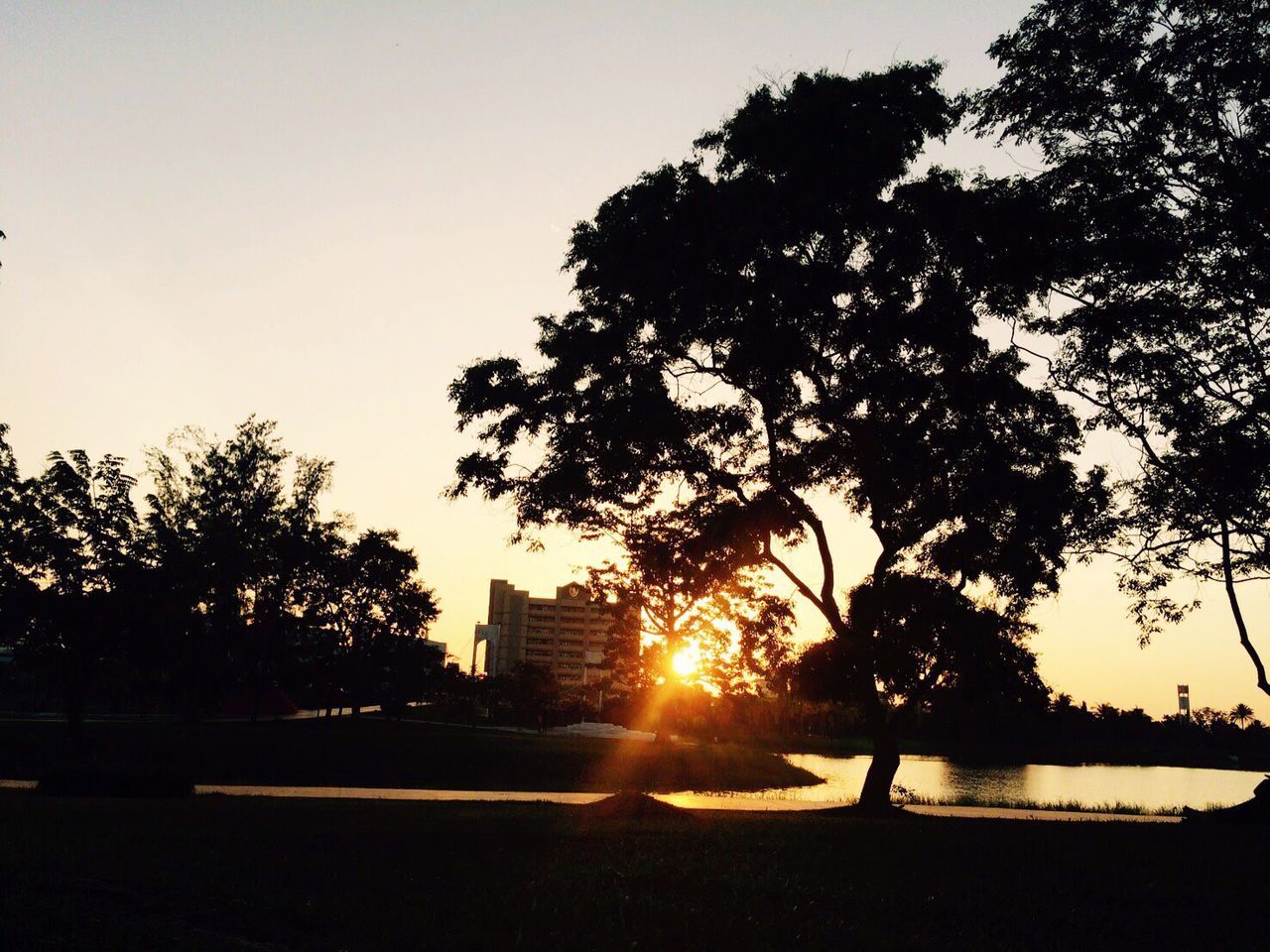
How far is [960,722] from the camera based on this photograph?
4006 inches

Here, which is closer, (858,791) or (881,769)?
(881,769)

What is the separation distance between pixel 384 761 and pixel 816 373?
884 inches

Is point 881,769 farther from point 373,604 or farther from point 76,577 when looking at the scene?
point 373,604

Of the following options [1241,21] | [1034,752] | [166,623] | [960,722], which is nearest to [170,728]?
[166,623]

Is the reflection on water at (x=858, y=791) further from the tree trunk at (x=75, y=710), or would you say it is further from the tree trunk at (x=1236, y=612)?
the tree trunk at (x=1236, y=612)

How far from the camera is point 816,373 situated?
828 inches

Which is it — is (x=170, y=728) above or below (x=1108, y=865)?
below

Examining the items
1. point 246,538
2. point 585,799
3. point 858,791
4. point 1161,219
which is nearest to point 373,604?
point 246,538

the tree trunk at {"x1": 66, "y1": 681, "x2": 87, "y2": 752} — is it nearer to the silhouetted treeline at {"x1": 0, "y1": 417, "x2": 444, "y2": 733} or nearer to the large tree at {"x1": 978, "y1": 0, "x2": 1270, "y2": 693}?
the silhouetted treeline at {"x1": 0, "y1": 417, "x2": 444, "y2": 733}

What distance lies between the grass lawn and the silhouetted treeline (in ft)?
6.53

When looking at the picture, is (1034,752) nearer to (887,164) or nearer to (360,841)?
(887,164)

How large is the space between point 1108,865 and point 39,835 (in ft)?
41.5

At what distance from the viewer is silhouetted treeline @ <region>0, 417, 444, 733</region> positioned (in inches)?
958

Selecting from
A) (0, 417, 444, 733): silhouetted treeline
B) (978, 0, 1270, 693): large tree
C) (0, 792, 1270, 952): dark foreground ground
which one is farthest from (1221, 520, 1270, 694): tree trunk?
(0, 417, 444, 733): silhouetted treeline
